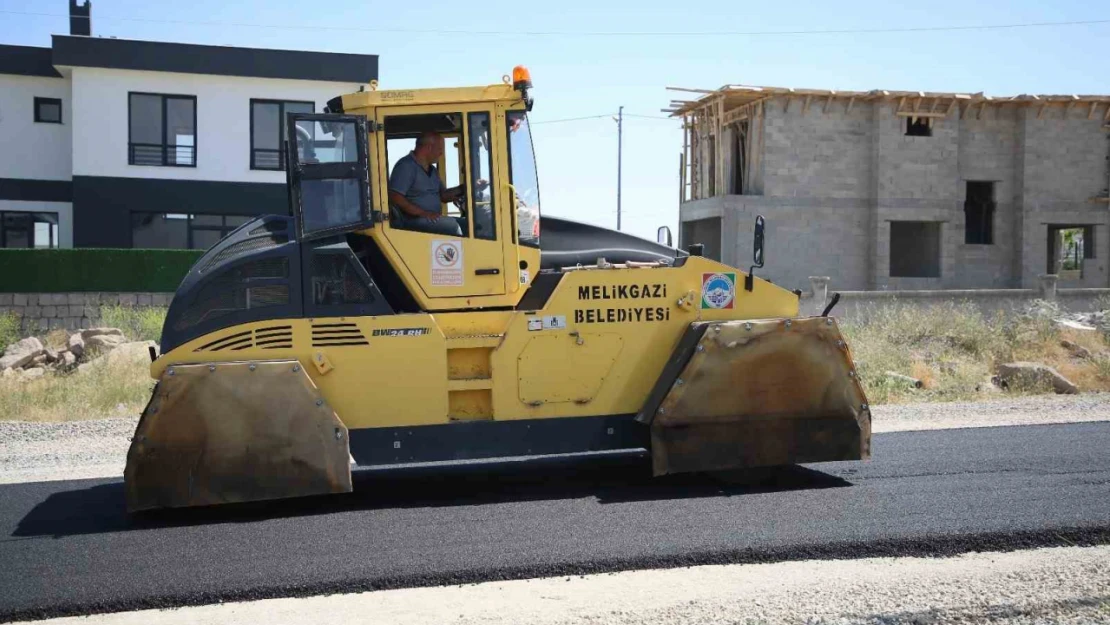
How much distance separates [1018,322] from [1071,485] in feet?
40.0

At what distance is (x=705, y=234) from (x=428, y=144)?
25.7 metres

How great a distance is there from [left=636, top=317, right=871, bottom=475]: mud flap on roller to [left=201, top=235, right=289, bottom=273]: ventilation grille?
2841 mm

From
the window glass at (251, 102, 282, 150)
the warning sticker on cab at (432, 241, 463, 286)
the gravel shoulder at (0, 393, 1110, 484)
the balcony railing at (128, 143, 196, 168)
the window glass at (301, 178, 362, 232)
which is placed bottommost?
the gravel shoulder at (0, 393, 1110, 484)

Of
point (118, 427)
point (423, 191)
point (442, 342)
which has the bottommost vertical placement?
point (118, 427)

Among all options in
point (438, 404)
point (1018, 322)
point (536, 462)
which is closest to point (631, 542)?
point (438, 404)

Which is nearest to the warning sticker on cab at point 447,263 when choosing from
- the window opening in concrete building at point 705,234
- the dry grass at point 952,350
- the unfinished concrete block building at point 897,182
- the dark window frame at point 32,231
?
the dry grass at point 952,350

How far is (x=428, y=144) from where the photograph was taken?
7414 millimetres

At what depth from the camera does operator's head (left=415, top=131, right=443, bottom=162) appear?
7414mm

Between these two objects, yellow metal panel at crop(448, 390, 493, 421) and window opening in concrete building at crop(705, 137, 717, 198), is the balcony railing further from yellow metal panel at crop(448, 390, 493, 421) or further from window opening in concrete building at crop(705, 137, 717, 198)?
yellow metal panel at crop(448, 390, 493, 421)

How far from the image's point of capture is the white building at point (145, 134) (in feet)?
85.6

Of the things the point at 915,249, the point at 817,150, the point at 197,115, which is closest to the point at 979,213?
the point at 915,249

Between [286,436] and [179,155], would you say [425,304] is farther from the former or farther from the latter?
[179,155]

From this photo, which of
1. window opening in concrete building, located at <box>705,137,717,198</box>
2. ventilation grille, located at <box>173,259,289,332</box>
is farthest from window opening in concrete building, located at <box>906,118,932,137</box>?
ventilation grille, located at <box>173,259,289,332</box>

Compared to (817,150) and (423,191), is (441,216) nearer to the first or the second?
(423,191)
